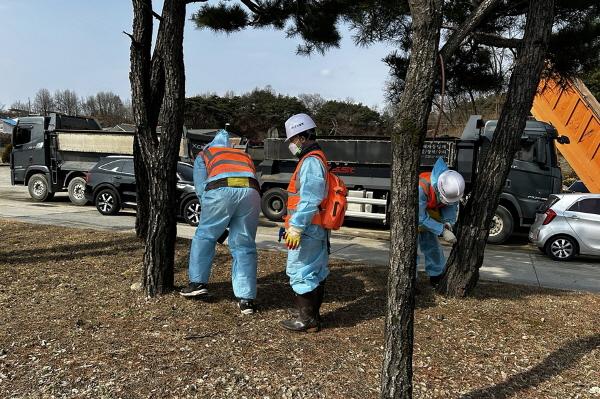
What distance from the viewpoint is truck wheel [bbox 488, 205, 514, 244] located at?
36.3 ft

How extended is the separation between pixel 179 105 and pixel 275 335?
7.28 feet

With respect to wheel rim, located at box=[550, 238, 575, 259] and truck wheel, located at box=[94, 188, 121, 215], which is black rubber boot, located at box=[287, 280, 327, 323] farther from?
truck wheel, located at box=[94, 188, 121, 215]

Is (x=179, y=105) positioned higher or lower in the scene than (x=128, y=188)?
higher

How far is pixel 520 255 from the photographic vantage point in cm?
968

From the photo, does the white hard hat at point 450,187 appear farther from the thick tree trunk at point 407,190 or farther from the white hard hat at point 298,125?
the thick tree trunk at point 407,190

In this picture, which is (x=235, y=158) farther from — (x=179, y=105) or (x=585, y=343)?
(x=585, y=343)

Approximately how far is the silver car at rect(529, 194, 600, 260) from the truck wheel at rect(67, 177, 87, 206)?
38.8 ft

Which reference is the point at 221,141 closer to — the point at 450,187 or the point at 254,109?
the point at 450,187

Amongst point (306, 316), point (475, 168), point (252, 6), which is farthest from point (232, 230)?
point (475, 168)

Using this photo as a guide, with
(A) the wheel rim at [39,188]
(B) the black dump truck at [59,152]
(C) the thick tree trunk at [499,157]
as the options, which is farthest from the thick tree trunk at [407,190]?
(A) the wheel rim at [39,188]

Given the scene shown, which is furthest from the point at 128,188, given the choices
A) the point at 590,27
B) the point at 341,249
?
the point at 590,27

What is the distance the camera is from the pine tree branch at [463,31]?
3.22 m

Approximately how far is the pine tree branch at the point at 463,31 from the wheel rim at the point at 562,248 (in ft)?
22.1

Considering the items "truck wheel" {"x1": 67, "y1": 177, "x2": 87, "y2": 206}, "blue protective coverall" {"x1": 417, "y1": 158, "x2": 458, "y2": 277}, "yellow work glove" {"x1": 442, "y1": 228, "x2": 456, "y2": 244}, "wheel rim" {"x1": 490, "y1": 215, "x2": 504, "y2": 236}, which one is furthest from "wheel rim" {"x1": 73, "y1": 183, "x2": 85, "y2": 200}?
"yellow work glove" {"x1": 442, "y1": 228, "x2": 456, "y2": 244}
